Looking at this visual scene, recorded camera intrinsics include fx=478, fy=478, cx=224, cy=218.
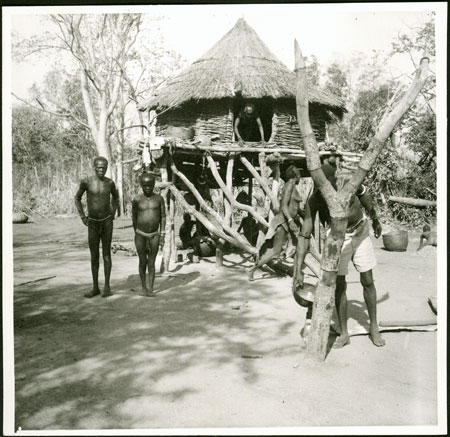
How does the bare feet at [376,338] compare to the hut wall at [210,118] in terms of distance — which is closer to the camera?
the bare feet at [376,338]

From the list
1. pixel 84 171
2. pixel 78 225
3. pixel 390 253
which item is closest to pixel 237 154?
pixel 390 253

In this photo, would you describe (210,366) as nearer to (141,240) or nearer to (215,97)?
(141,240)

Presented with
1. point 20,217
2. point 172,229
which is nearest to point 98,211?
point 172,229

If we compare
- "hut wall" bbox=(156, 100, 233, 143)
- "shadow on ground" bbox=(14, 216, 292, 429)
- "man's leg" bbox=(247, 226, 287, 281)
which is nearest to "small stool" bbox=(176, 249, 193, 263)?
"shadow on ground" bbox=(14, 216, 292, 429)

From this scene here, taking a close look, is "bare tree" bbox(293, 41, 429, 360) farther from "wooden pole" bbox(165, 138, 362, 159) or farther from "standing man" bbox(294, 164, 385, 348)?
"wooden pole" bbox(165, 138, 362, 159)

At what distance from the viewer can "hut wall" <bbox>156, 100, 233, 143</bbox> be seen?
1025 cm

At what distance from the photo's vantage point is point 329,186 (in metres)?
4.11

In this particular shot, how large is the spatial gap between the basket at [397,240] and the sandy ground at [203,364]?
433 cm

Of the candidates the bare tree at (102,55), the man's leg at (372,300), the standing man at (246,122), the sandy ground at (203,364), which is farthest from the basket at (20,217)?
the man's leg at (372,300)

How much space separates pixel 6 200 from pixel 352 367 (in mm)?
3487

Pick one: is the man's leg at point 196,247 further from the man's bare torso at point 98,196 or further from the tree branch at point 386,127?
the tree branch at point 386,127

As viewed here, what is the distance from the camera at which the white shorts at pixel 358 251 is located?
463 cm

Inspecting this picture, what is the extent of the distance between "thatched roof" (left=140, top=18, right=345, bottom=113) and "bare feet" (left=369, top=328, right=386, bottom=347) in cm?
626

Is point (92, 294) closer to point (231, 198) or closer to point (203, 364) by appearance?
point (203, 364)
